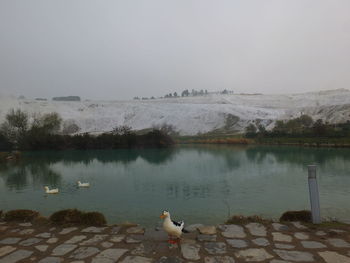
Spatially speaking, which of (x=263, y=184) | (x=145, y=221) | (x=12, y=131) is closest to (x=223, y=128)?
(x=12, y=131)

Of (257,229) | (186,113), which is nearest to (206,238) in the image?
(257,229)

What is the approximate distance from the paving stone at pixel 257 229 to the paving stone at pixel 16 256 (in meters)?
3.30

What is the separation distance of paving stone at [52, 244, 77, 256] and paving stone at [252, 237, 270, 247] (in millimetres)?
2622

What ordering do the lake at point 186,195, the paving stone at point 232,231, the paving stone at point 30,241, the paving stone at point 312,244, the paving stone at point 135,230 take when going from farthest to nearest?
1. the lake at point 186,195
2. the paving stone at point 135,230
3. the paving stone at point 232,231
4. the paving stone at point 30,241
5. the paving stone at point 312,244

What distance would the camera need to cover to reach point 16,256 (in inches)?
134

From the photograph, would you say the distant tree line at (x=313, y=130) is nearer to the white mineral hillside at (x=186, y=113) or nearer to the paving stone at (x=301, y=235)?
the white mineral hillside at (x=186, y=113)

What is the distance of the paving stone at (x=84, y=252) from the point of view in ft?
11.0

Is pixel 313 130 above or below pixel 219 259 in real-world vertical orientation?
above

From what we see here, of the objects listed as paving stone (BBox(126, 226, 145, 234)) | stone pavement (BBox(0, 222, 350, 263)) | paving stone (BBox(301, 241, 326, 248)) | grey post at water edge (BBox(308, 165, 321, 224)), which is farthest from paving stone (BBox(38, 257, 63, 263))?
grey post at water edge (BBox(308, 165, 321, 224))

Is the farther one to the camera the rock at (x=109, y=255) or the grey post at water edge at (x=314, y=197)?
the grey post at water edge at (x=314, y=197)

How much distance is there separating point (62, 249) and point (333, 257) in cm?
358

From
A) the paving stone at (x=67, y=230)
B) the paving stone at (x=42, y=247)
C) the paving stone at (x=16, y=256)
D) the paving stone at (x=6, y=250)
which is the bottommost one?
the paving stone at (x=67, y=230)

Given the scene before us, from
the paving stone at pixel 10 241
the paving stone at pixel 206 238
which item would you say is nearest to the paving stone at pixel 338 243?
the paving stone at pixel 206 238

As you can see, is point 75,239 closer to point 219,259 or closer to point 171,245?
point 171,245
